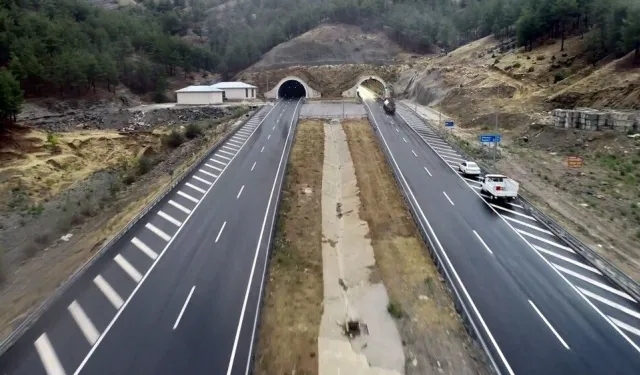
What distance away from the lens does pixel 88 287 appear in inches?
884

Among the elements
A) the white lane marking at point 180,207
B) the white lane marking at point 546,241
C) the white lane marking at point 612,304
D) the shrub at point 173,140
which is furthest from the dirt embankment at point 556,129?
the shrub at point 173,140

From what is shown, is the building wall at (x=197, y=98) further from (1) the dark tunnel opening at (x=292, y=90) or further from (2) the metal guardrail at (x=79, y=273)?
(2) the metal guardrail at (x=79, y=273)

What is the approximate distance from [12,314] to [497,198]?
30.4m

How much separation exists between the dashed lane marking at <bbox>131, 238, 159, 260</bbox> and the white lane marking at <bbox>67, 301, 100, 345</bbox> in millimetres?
5345

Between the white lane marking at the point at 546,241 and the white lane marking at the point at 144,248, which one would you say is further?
the white lane marking at the point at 546,241

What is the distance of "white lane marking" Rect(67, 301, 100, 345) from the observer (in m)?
18.5

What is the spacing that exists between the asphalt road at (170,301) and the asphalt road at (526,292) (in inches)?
391

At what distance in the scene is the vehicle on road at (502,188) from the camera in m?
33.9

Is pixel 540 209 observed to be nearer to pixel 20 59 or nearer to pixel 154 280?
pixel 154 280

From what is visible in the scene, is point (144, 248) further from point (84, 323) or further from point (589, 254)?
point (589, 254)

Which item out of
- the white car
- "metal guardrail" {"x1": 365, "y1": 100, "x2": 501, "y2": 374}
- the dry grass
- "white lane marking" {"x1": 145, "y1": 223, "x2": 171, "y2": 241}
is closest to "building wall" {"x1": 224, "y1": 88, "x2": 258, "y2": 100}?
the dry grass

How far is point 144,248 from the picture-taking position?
1059 inches

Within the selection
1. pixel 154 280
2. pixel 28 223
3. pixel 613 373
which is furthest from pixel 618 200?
pixel 28 223

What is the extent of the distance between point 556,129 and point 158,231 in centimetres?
4168
